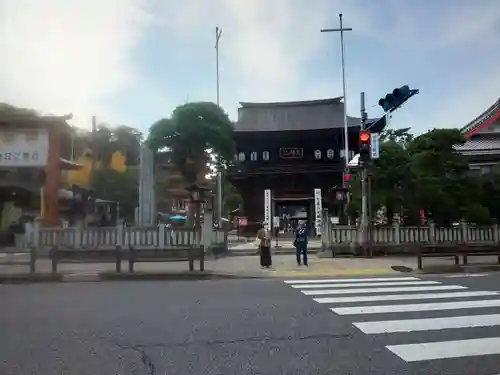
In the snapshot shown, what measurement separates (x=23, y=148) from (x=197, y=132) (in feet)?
85.9

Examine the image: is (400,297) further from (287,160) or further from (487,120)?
(287,160)

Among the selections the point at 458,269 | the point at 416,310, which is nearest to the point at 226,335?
the point at 416,310

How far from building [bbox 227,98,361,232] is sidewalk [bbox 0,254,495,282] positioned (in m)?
21.0

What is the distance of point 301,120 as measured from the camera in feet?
135

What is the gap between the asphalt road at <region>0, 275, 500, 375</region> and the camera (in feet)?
15.2

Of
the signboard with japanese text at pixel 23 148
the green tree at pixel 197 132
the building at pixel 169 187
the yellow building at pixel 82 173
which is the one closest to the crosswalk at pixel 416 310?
the yellow building at pixel 82 173

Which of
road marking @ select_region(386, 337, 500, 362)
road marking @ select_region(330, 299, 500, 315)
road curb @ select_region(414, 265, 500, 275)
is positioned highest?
road curb @ select_region(414, 265, 500, 275)

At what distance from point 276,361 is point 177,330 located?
180 cm

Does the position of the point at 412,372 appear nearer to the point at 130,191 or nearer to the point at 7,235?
the point at 7,235

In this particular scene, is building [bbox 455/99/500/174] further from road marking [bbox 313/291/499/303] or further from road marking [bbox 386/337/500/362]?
road marking [bbox 386/337/500/362]

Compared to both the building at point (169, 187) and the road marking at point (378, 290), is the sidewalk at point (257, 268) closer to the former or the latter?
the building at point (169, 187)

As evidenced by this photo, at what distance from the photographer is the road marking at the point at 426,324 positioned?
20.1 ft

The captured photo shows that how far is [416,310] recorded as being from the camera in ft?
24.5

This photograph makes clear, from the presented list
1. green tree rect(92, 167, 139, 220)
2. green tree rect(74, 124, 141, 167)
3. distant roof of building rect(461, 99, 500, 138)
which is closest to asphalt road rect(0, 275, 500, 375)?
green tree rect(92, 167, 139, 220)
